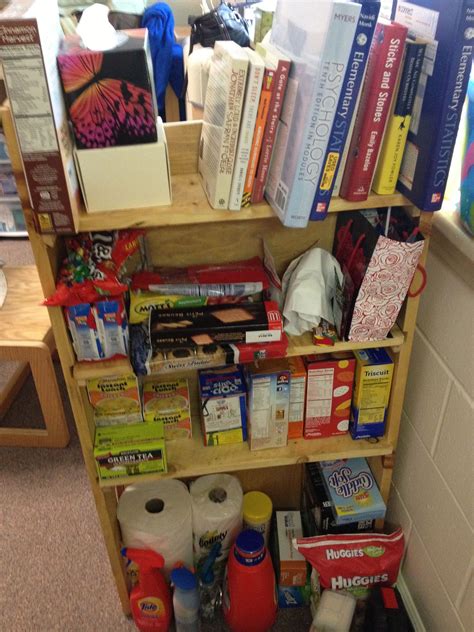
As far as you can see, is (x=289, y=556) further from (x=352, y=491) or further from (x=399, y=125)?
(x=399, y=125)

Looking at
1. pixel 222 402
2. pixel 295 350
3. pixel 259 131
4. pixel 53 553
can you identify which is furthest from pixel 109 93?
pixel 53 553

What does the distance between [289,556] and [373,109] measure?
1.15m

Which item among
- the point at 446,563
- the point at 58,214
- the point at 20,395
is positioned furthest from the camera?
the point at 20,395

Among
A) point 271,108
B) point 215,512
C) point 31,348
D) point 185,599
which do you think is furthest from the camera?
point 31,348

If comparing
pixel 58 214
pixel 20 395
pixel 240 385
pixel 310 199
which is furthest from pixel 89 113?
pixel 20 395

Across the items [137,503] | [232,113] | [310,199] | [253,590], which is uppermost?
[232,113]

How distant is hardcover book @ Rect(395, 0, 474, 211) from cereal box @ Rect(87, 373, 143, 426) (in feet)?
2.35

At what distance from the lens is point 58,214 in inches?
35.9

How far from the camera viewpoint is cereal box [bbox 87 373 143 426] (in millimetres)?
1268

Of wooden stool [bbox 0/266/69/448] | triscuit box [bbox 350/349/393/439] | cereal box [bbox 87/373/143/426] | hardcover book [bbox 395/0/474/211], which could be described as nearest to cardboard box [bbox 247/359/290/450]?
triscuit box [bbox 350/349/393/439]

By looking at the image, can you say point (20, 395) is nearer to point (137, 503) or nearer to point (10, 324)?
point (10, 324)

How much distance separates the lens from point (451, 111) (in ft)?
2.87

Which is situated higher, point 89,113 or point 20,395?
point 89,113

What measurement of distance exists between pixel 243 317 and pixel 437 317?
422mm
